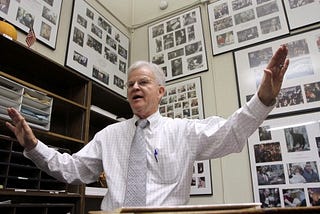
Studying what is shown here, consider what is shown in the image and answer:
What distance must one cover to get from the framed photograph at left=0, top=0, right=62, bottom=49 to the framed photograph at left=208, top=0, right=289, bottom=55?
4.98 feet

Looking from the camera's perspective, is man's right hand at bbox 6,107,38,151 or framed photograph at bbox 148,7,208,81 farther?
framed photograph at bbox 148,7,208,81

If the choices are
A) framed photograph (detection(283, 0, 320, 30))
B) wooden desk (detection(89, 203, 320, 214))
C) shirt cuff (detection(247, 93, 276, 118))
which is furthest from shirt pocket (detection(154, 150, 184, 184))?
framed photograph (detection(283, 0, 320, 30))

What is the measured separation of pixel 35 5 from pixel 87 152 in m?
1.47

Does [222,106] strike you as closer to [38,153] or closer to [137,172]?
[137,172]

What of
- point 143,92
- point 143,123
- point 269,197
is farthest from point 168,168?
point 269,197

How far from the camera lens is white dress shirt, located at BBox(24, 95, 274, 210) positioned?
1.06 metres

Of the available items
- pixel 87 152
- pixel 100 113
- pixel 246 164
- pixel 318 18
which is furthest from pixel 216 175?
pixel 318 18

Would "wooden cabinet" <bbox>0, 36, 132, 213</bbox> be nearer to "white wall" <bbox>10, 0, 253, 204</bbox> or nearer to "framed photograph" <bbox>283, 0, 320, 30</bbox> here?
"white wall" <bbox>10, 0, 253, 204</bbox>

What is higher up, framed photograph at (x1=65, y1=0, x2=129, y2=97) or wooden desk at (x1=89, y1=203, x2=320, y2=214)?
framed photograph at (x1=65, y1=0, x2=129, y2=97)

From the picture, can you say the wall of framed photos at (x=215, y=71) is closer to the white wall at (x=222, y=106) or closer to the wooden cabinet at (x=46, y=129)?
the white wall at (x=222, y=106)

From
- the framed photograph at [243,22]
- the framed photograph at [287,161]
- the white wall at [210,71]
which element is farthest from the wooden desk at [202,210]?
the framed photograph at [243,22]

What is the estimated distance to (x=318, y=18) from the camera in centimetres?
229

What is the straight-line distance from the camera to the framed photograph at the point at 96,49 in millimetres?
2496

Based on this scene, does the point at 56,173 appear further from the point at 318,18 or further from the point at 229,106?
the point at 318,18
